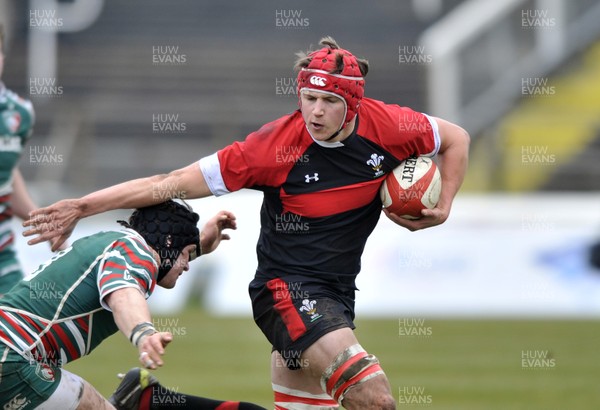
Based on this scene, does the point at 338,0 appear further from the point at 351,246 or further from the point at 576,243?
the point at 351,246

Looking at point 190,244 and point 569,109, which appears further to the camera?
point 569,109

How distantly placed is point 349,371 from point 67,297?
152cm

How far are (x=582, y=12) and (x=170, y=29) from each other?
9.42 meters

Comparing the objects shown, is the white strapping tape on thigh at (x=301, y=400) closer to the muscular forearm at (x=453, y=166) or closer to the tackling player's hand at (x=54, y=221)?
the muscular forearm at (x=453, y=166)

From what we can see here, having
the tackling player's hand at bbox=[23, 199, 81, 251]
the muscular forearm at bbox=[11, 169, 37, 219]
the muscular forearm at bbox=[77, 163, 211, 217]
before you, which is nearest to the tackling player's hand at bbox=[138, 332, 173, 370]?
the muscular forearm at bbox=[77, 163, 211, 217]

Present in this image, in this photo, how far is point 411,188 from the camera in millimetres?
5988

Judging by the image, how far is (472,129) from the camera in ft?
64.6

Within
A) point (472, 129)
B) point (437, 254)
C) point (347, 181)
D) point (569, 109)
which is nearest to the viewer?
point (347, 181)

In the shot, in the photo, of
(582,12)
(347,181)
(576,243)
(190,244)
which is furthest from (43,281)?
(582,12)

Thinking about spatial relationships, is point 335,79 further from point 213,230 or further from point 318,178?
point 213,230

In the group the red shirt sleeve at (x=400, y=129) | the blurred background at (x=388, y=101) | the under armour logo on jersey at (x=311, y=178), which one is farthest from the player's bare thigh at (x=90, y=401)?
the blurred background at (x=388, y=101)

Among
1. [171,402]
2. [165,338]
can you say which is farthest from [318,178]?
[165,338]

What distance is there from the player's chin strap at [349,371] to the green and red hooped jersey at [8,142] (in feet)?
9.18

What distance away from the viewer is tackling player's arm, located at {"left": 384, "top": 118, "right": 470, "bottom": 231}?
6215 mm
